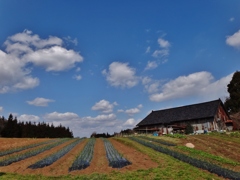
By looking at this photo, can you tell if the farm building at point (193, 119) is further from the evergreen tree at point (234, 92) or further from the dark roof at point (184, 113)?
the evergreen tree at point (234, 92)

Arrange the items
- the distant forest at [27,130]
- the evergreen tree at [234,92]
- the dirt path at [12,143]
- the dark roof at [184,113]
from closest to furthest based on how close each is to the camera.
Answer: the dirt path at [12,143], the dark roof at [184,113], the distant forest at [27,130], the evergreen tree at [234,92]

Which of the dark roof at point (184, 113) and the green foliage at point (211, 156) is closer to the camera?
the green foliage at point (211, 156)

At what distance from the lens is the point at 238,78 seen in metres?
75.8

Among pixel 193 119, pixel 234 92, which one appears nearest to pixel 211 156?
pixel 193 119

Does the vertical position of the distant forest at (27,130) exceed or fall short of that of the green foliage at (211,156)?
it exceeds it

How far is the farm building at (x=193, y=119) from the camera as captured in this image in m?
56.1

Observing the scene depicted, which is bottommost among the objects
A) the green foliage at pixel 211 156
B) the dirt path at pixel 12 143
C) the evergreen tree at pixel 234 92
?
the green foliage at pixel 211 156

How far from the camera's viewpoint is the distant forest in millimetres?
68000

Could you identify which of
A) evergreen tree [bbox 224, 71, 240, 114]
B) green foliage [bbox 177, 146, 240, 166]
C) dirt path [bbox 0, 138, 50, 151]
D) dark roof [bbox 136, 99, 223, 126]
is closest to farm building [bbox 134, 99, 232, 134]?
dark roof [bbox 136, 99, 223, 126]

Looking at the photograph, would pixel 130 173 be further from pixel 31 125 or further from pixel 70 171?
pixel 31 125

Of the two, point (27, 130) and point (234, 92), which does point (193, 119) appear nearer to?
point (234, 92)

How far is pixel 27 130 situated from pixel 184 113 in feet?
143

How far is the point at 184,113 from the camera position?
6147 centimetres

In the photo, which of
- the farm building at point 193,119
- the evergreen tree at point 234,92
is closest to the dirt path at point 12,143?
the farm building at point 193,119
